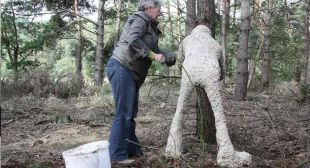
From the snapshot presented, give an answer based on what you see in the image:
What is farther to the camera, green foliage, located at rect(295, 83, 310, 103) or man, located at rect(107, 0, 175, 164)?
green foliage, located at rect(295, 83, 310, 103)

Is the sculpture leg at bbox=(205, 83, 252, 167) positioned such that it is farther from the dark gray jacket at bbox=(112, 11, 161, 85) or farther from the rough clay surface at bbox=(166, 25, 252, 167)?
the dark gray jacket at bbox=(112, 11, 161, 85)

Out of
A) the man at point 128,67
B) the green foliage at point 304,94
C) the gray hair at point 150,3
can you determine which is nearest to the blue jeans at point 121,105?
the man at point 128,67

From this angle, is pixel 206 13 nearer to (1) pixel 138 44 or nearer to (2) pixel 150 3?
(2) pixel 150 3

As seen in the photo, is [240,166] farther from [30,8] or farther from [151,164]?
[30,8]

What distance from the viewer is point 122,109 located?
16.6ft

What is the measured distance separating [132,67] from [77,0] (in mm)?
15420

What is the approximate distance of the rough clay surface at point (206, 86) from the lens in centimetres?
459

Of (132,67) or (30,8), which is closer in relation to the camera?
(132,67)

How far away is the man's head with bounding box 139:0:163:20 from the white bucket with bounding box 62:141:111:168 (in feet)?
5.01

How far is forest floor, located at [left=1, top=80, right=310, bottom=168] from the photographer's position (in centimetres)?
488

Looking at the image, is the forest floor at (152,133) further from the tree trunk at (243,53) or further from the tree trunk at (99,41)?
the tree trunk at (99,41)

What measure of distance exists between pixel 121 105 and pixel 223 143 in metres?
1.18

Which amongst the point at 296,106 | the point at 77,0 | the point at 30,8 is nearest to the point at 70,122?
the point at 296,106

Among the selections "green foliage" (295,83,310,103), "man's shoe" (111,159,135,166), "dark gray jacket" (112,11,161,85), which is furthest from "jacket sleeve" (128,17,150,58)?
"green foliage" (295,83,310,103)
